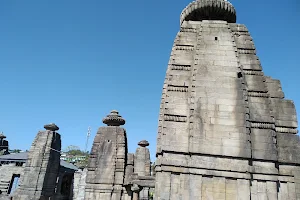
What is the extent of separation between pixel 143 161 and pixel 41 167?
644cm

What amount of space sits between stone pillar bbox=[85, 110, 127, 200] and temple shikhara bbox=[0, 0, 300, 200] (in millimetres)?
39

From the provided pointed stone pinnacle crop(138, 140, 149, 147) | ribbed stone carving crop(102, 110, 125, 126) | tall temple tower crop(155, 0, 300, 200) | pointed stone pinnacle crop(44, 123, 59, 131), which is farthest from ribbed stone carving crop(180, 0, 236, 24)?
pointed stone pinnacle crop(44, 123, 59, 131)

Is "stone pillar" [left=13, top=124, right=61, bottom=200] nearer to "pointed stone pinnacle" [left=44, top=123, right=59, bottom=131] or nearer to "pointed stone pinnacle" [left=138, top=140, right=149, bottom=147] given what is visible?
"pointed stone pinnacle" [left=44, top=123, right=59, bottom=131]

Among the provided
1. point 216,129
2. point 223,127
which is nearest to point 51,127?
point 216,129

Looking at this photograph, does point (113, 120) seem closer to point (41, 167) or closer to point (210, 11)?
point (41, 167)

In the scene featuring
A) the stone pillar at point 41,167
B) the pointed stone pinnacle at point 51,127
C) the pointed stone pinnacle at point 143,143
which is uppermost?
the pointed stone pinnacle at point 51,127

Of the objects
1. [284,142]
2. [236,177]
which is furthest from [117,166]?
[284,142]

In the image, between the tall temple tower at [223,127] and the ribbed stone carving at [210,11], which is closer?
the tall temple tower at [223,127]

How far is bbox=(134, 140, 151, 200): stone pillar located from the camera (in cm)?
923

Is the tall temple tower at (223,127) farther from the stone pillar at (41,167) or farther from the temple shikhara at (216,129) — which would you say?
the stone pillar at (41,167)

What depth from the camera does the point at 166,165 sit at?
19.0 feet

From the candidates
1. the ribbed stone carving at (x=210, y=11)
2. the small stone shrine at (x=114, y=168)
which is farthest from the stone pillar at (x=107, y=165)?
the ribbed stone carving at (x=210, y=11)

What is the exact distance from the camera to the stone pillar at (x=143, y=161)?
30.3 ft

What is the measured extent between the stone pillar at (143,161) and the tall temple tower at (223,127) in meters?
3.48
